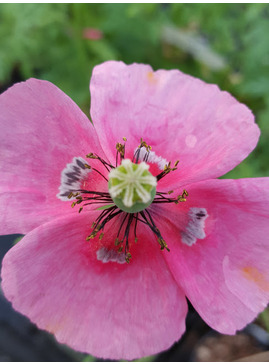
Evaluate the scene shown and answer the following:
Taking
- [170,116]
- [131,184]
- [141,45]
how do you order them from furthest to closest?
[141,45]
[170,116]
[131,184]

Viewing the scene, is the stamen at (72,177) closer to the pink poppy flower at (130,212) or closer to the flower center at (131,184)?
the pink poppy flower at (130,212)

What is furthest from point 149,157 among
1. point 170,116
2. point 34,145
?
point 34,145

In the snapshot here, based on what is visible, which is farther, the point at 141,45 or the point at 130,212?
the point at 141,45

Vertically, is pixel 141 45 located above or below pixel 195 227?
above

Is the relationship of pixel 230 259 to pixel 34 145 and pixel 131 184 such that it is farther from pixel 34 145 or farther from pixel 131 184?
pixel 34 145

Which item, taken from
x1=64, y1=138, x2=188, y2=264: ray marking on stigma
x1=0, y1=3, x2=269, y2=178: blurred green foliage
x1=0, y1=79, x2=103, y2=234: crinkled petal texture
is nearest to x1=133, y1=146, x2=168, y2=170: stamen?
x1=64, y1=138, x2=188, y2=264: ray marking on stigma

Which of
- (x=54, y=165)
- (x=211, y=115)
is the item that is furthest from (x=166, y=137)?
(x=54, y=165)

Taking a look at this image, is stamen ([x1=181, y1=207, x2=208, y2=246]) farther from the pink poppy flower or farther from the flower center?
the flower center
